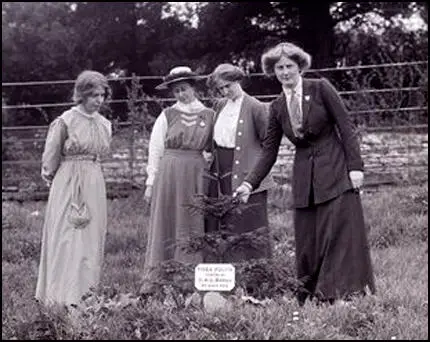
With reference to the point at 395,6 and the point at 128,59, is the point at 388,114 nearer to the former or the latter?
the point at 395,6

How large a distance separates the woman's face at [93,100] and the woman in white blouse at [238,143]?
Result: 841mm

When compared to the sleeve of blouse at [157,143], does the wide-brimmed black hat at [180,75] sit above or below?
above

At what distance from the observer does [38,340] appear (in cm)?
446

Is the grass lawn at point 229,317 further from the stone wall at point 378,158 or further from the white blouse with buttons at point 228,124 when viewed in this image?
the stone wall at point 378,158

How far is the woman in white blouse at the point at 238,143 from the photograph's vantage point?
6.10 m

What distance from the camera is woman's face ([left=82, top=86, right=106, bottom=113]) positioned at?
6043mm

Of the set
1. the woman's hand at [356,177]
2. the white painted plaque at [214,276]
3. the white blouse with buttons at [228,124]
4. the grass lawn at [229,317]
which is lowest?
the grass lawn at [229,317]

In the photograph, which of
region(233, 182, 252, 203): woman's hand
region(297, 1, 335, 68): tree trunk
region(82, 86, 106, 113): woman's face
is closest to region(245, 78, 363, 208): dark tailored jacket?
region(233, 182, 252, 203): woman's hand

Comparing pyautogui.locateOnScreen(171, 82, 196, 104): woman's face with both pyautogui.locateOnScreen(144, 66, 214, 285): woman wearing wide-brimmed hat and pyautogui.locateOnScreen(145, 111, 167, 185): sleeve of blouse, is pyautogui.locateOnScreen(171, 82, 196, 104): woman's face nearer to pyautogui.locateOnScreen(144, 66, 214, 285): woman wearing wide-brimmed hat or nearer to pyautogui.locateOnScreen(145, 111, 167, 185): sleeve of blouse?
pyautogui.locateOnScreen(144, 66, 214, 285): woman wearing wide-brimmed hat

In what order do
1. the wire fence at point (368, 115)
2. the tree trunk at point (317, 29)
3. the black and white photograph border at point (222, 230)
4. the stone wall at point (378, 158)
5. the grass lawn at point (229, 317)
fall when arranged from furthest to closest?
the tree trunk at point (317, 29) < the stone wall at point (378, 158) < the wire fence at point (368, 115) < the black and white photograph border at point (222, 230) < the grass lawn at point (229, 317)

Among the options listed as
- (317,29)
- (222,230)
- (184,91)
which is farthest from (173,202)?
(317,29)

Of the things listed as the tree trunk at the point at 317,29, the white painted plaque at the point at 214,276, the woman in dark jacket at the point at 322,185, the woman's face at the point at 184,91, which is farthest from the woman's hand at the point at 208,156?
the tree trunk at the point at 317,29

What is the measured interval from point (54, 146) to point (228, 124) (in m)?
1.30

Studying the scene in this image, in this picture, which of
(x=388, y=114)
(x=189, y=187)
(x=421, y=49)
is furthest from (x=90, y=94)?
(x=421, y=49)
